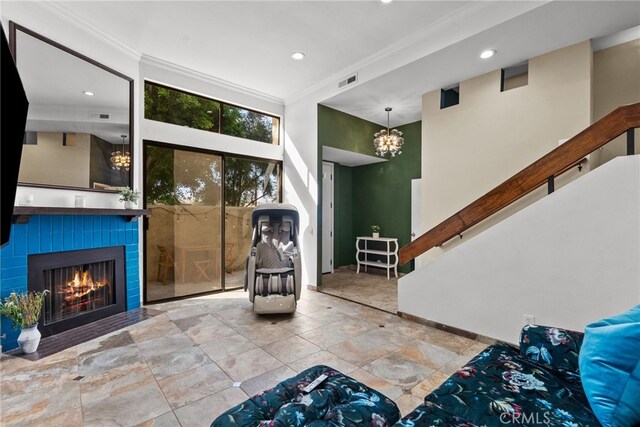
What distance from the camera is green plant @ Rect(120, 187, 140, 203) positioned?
147 inches

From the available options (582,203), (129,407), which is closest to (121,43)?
(129,407)

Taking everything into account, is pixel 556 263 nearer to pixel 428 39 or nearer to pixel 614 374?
pixel 614 374

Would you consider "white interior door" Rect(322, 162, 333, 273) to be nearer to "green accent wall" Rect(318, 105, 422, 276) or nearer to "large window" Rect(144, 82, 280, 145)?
"green accent wall" Rect(318, 105, 422, 276)

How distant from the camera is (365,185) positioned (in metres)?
7.11

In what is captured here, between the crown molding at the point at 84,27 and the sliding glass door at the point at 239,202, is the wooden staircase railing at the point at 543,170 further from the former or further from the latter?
the crown molding at the point at 84,27

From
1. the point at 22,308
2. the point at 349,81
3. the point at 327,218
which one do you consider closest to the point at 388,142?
the point at 349,81

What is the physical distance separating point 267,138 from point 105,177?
283cm

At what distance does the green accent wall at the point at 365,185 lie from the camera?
551 cm

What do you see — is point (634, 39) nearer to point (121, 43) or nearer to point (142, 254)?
point (121, 43)

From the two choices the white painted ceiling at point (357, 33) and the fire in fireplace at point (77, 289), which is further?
the fire in fireplace at point (77, 289)

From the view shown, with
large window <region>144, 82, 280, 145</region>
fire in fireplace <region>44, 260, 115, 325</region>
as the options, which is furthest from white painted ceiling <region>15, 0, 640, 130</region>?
fire in fireplace <region>44, 260, 115, 325</region>

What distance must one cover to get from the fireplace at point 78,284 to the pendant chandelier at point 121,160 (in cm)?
109

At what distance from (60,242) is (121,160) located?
124 cm

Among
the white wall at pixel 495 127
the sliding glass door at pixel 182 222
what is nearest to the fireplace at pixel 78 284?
the sliding glass door at pixel 182 222
